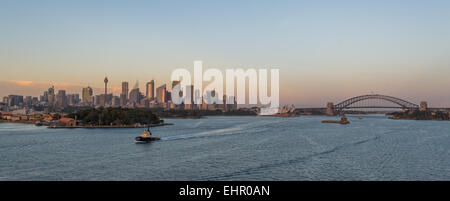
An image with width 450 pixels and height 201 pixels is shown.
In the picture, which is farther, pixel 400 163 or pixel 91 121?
pixel 91 121

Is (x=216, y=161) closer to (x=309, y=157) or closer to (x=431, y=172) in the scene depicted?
(x=309, y=157)

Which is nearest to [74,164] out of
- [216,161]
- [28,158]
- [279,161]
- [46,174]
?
[46,174]
